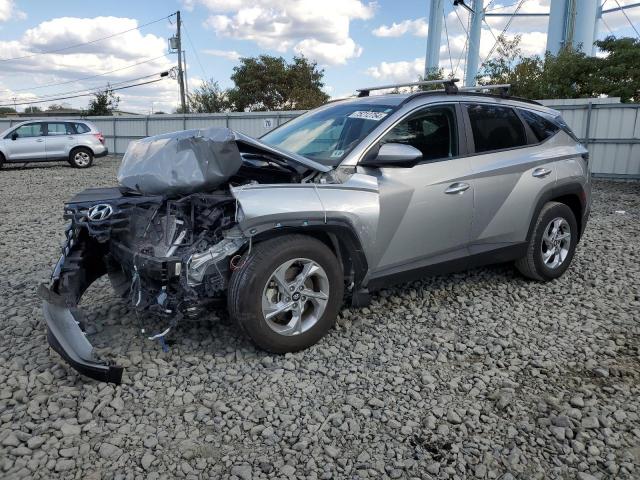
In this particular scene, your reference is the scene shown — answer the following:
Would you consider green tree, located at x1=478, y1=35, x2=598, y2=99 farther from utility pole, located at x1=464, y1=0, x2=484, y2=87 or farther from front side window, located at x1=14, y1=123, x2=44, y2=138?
front side window, located at x1=14, y1=123, x2=44, y2=138

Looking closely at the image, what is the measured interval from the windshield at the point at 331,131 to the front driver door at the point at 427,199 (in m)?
0.22

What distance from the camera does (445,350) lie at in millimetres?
3791

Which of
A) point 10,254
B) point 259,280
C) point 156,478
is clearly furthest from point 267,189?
point 10,254

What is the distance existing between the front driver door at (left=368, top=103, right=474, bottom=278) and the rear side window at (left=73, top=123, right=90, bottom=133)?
16721 mm

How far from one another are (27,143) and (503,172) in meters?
17.1

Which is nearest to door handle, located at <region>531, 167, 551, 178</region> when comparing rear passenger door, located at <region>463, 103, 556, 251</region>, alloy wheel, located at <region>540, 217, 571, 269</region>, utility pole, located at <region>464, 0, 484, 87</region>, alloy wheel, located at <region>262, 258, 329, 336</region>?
rear passenger door, located at <region>463, 103, 556, 251</region>

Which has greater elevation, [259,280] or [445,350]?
[259,280]

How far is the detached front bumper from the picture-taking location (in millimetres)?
3076

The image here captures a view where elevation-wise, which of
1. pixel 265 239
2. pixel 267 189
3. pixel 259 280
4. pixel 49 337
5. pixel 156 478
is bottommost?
pixel 156 478

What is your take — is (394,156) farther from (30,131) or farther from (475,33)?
(475,33)

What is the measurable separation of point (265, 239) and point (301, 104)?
3262cm

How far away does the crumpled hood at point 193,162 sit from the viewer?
11.3 feet

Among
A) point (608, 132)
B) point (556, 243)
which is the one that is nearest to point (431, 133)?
point (556, 243)

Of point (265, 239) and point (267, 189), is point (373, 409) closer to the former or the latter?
point (265, 239)
